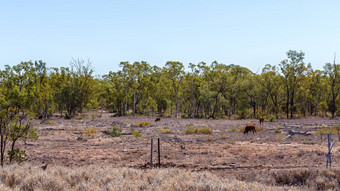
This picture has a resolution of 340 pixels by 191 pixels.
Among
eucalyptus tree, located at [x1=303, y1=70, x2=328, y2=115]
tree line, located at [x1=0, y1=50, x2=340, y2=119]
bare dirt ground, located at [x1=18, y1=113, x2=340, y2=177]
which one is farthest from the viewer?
eucalyptus tree, located at [x1=303, y1=70, x2=328, y2=115]

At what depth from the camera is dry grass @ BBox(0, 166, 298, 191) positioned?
8922 millimetres

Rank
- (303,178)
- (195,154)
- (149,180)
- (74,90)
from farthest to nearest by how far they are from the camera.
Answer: (74,90) < (195,154) < (303,178) < (149,180)

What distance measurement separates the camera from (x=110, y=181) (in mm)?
9711

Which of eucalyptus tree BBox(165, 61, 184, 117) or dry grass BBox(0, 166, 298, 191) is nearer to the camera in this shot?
dry grass BBox(0, 166, 298, 191)

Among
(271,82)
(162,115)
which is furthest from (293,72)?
(162,115)

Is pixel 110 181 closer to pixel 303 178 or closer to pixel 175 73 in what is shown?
pixel 303 178

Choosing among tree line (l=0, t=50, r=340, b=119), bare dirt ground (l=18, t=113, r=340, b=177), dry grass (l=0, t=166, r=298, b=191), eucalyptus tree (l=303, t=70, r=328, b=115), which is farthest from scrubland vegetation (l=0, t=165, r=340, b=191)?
eucalyptus tree (l=303, t=70, r=328, b=115)

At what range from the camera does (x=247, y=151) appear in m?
16.8

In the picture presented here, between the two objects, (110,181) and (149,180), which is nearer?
(110,181)

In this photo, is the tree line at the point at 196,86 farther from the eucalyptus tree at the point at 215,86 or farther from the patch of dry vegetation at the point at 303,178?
the patch of dry vegetation at the point at 303,178

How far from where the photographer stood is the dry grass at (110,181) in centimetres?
892

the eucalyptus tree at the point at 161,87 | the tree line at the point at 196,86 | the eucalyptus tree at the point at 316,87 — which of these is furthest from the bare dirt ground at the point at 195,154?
the eucalyptus tree at the point at 316,87

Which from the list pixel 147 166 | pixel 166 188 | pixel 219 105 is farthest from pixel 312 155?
pixel 219 105

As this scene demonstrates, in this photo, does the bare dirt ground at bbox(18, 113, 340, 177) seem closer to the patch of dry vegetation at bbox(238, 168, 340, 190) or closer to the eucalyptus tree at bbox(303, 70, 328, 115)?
the patch of dry vegetation at bbox(238, 168, 340, 190)
